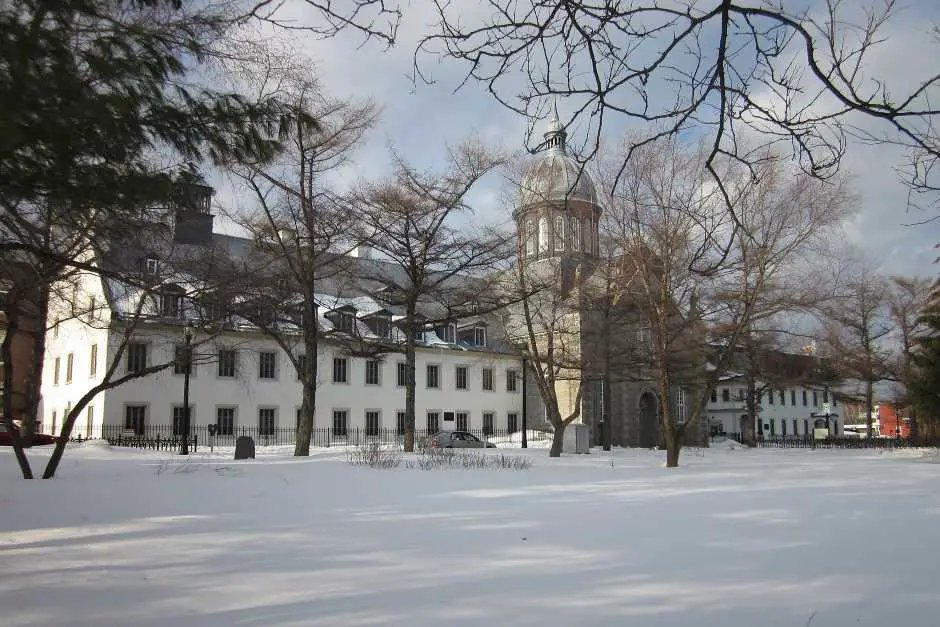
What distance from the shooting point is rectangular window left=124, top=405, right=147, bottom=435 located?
36.2m

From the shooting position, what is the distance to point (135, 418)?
120 ft

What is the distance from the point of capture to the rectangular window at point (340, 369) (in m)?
44.1

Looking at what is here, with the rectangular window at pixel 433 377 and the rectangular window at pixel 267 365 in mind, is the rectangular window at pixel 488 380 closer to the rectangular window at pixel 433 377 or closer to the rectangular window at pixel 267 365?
the rectangular window at pixel 433 377

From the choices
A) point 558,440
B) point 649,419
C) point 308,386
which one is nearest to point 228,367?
point 308,386

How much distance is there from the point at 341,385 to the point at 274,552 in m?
37.7

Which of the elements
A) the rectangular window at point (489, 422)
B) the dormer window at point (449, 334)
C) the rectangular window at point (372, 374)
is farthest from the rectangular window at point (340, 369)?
the rectangular window at point (489, 422)

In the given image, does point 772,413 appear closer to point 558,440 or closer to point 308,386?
point 558,440

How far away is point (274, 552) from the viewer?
7055mm

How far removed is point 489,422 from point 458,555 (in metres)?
43.2

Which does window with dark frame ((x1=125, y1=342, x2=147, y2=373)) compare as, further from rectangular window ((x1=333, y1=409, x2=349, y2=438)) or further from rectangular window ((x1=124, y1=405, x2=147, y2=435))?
rectangular window ((x1=333, y1=409, x2=349, y2=438))

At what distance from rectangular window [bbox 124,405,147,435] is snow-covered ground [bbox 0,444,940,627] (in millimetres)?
25343

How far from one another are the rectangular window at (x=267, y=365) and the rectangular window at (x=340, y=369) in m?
3.63

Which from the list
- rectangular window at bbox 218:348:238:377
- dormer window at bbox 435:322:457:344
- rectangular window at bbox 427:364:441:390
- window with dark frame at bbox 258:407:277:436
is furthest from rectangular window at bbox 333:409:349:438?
dormer window at bbox 435:322:457:344

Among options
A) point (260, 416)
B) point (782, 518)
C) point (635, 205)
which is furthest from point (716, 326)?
point (260, 416)
